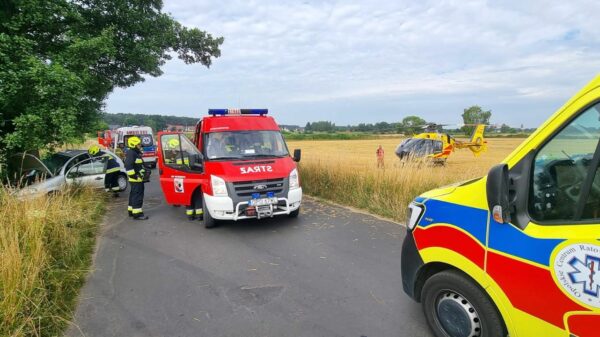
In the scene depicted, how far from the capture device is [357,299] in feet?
13.1

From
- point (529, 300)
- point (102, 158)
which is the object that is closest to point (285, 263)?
point (529, 300)

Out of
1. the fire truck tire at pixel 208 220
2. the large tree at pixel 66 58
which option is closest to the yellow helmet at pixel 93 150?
the large tree at pixel 66 58

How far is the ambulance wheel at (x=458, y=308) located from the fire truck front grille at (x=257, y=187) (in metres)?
4.13

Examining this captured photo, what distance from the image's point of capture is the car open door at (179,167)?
296 inches

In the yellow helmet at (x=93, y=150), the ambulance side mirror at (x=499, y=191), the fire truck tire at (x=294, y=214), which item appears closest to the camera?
the ambulance side mirror at (x=499, y=191)

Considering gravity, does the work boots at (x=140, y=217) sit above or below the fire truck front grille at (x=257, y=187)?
below

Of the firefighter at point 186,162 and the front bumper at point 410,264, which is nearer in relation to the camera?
the front bumper at point 410,264

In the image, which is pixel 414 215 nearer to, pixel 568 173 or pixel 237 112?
pixel 568 173

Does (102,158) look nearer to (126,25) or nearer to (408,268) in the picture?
(126,25)

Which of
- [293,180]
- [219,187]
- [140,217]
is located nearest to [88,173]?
[140,217]

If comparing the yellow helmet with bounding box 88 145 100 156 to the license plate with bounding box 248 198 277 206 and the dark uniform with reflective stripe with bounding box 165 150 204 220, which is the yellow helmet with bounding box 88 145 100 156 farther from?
the license plate with bounding box 248 198 277 206

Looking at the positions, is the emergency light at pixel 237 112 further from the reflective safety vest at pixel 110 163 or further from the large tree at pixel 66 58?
the reflective safety vest at pixel 110 163

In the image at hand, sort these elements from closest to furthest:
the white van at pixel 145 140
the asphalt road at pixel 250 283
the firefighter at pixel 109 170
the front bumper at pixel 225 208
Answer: the asphalt road at pixel 250 283, the front bumper at pixel 225 208, the firefighter at pixel 109 170, the white van at pixel 145 140

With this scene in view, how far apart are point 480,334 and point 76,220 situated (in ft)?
21.8
